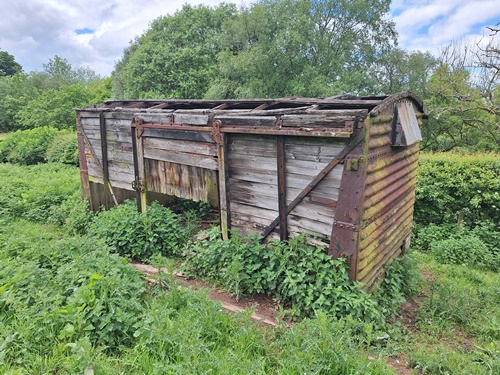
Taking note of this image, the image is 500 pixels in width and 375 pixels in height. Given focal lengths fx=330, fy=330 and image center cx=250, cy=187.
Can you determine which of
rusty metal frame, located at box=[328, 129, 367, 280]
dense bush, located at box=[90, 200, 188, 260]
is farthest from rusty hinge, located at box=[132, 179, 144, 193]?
rusty metal frame, located at box=[328, 129, 367, 280]

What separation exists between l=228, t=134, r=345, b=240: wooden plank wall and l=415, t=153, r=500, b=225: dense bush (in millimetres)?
6134

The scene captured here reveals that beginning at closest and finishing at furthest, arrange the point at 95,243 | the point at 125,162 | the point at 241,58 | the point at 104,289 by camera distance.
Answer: the point at 104,289 < the point at 95,243 < the point at 125,162 < the point at 241,58

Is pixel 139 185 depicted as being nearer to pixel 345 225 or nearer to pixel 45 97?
pixel 345 225

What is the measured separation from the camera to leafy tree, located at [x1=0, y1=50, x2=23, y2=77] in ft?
167

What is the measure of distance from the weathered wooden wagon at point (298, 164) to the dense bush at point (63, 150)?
32.2ft

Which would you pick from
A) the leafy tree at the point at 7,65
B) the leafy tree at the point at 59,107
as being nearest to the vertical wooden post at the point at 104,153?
the leafy tree at the point at 59,107

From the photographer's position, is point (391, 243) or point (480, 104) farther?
point (480, 104)

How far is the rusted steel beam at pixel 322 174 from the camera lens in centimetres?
407

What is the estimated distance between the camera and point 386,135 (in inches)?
185

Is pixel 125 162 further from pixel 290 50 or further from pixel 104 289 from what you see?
pixel 290 50

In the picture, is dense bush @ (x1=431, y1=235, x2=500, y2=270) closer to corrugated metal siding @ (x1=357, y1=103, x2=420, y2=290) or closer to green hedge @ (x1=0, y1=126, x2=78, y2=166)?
corrugated metal siding @ (x1=357, y1=103, x2=420, y2=290)

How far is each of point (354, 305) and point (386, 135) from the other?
93.5 inches

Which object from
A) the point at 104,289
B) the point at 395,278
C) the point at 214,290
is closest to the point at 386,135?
the point at 395,278

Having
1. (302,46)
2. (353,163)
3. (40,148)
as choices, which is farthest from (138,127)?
(302,46)
